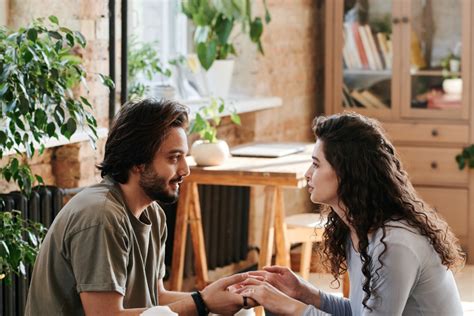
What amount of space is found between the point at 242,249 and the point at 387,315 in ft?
11.4

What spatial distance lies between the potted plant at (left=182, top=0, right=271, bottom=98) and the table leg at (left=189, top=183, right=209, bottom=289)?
788 millimetres

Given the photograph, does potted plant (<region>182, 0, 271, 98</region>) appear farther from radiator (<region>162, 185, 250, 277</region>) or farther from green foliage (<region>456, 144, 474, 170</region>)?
green foliage (<region>456, 144, 474, 170</region>)

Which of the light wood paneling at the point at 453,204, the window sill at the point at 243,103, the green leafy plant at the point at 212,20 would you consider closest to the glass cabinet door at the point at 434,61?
the light wood paneling at the point at 453,204

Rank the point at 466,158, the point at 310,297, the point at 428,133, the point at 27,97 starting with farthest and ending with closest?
the point at 428,133
the point at 466,158
the point at 27,97
the point at 310,297

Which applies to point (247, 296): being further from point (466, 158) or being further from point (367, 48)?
point (367, 48)

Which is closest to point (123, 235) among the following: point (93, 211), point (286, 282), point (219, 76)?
point (93, 211)

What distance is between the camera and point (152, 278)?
2.78m

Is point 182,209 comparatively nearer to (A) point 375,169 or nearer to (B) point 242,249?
(B) point 242,249

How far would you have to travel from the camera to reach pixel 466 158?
21.0 feet

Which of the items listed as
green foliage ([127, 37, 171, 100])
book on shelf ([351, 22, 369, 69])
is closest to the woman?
green foliage ([127, 37, 171, 100])

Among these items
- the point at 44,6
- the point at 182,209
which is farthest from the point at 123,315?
the point at 182,209

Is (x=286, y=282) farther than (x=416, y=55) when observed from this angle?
No

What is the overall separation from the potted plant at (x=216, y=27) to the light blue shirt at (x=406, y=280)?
9.69 ft

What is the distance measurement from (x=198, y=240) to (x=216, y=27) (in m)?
1.19
